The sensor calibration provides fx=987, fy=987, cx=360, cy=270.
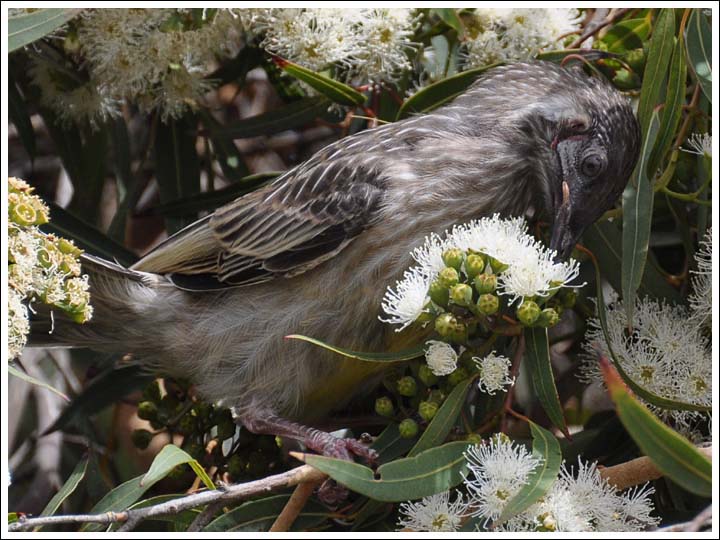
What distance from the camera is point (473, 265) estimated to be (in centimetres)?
214

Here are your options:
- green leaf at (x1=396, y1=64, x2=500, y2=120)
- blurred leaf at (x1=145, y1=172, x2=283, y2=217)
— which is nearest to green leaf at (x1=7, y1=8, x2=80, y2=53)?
blurred leaf at (x1=145, y1=172, x2=283, y2=217)

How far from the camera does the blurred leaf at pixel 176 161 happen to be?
3.37 m

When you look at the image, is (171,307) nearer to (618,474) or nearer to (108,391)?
(108,391)

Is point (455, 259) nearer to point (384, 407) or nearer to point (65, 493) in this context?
point (384, 407)

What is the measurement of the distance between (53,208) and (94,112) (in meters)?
0.35

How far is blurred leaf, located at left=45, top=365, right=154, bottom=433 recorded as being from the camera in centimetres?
327

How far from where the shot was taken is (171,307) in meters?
2.96

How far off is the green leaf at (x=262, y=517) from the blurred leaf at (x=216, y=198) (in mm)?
1122

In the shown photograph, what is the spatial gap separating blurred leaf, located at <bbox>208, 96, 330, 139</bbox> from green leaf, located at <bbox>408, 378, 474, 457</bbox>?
129 centimetres

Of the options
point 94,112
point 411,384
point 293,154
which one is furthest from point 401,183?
point 293,154

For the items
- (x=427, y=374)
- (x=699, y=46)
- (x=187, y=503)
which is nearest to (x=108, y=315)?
(x=187, y=503)

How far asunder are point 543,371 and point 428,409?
0.28 metres

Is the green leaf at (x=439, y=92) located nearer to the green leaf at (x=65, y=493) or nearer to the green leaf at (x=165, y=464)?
the green leaf at (x=165, y=464)

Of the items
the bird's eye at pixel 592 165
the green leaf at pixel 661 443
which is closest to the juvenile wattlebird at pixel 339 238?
the bird's eye at pixel 592 165
